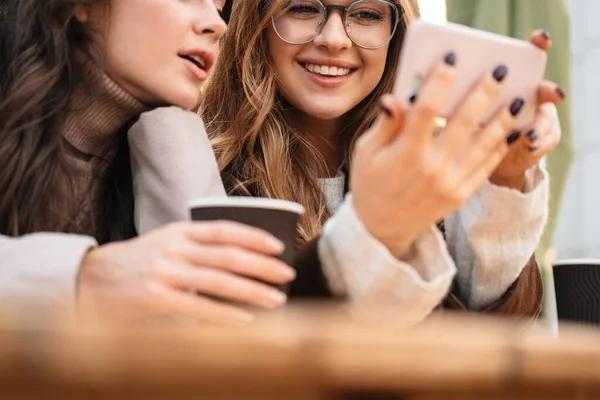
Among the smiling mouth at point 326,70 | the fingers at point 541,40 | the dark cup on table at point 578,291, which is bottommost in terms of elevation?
the dark cup on table at point 578,291

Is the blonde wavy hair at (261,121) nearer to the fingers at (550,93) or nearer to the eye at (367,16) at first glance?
the eye at (367,16)

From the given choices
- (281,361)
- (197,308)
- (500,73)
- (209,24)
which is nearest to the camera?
(281,361)

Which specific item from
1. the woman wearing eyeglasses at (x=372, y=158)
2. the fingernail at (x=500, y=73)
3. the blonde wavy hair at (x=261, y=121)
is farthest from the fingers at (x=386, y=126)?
the blonde wavy hair at (x=261, y=121)

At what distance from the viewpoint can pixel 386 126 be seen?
0.73 m

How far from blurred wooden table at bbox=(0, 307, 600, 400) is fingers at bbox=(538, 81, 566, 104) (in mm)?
573

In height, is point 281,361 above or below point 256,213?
above

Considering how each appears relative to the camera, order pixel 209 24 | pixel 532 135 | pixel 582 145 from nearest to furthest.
A: pixel 532 135 < pixel 209 24 < pixel 582 145

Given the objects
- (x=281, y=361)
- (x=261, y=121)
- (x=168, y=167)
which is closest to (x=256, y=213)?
(x=168, y=167)

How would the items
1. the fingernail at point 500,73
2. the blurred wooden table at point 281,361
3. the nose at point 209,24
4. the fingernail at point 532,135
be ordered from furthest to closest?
the nose at point 209,24
the fingernail at point 532,135
the fingernail at point 500,73
the blurred wooden table at point 281,361

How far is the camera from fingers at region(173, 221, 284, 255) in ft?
2.27

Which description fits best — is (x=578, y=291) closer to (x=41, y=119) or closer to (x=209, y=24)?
(x=209, y=24)

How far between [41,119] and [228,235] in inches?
17.4

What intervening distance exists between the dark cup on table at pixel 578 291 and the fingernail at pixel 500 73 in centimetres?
34

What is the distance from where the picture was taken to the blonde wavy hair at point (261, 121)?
1405 millimetres
